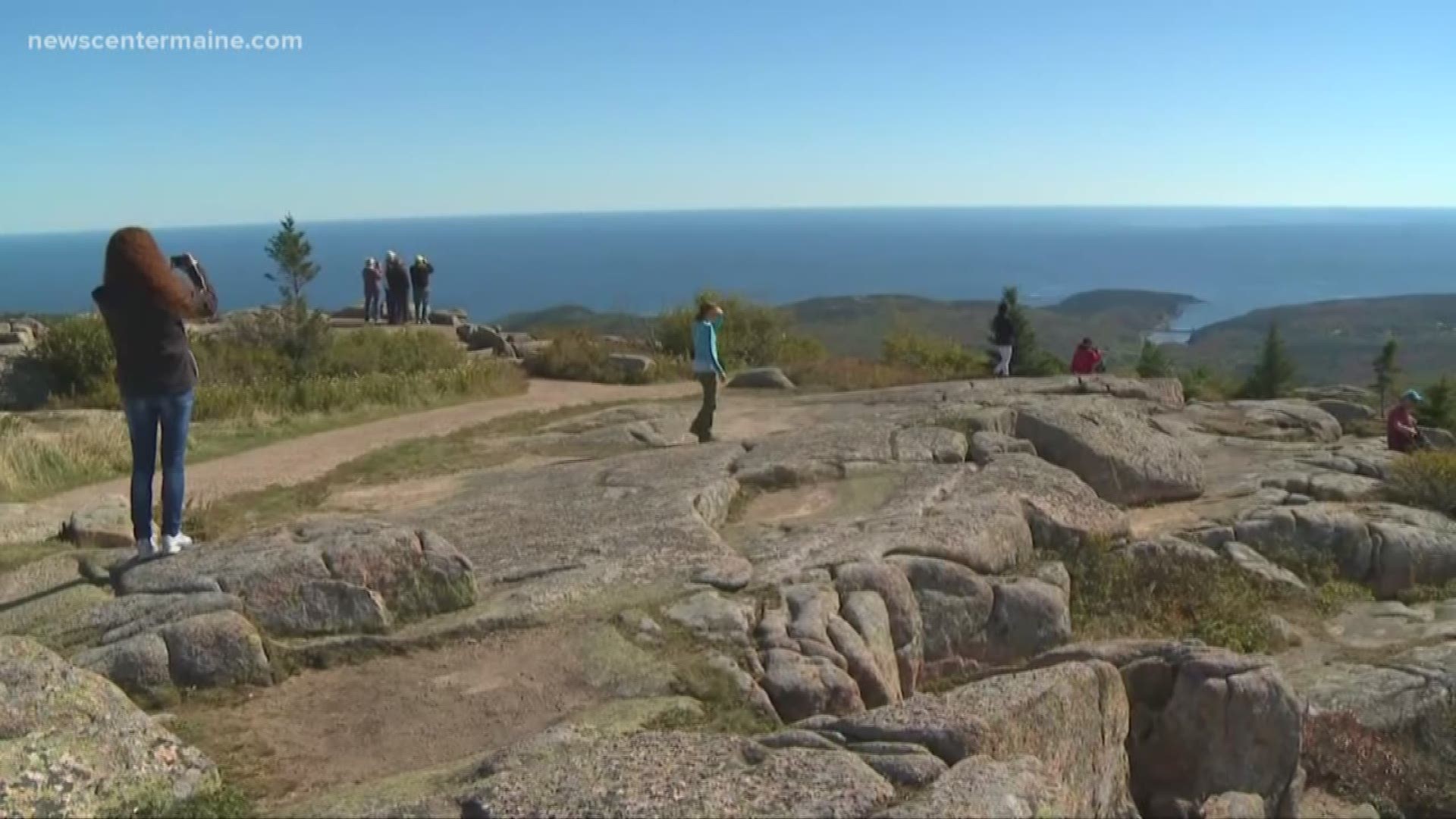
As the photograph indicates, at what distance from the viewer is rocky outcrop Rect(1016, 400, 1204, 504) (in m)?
13.2

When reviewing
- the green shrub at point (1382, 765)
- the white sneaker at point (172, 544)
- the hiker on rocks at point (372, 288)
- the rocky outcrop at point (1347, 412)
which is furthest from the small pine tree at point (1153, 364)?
the white sneaker at point (172, 544)

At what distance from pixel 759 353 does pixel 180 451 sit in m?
18.4

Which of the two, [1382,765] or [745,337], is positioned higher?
[745,337]

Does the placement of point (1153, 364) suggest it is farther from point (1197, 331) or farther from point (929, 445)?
point (1197, 331)

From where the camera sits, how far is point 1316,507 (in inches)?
512

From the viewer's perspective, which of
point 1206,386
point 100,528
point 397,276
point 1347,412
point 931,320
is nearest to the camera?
point 100,528

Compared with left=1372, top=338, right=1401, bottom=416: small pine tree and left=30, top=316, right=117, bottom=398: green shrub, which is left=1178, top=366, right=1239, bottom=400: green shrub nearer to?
left=1372, top=338, right=1401, bottom=416: small pine tree

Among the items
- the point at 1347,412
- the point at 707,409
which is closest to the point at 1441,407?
the point at 1347,412

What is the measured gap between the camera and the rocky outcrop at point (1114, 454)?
520 inches

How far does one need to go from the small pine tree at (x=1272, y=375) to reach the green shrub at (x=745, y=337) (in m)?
9.62

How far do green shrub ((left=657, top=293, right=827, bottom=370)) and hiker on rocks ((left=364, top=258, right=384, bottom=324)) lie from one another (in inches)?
332

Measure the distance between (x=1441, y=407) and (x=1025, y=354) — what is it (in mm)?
8927

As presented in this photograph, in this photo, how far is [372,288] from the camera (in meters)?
31.0

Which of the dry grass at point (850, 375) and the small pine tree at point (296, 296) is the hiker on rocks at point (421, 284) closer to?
the small pine tree at point (296, 296)
